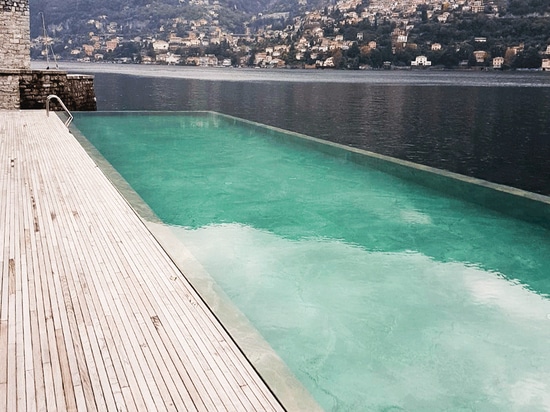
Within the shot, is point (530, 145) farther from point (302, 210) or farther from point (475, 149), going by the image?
point (302, 210)

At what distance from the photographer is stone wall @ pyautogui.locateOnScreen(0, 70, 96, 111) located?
669 inches

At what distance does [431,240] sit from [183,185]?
13.9 ft

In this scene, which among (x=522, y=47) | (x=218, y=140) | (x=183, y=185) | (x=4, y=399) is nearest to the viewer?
(x=4, y=399)

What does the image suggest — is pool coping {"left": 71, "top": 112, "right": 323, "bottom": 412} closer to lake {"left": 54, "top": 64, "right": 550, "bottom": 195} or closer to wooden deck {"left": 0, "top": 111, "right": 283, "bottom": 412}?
wooden deck {"left": 0, "top": 111, "right": 283, "bottom": 412}

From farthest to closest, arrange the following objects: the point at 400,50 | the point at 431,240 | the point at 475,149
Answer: the point at 400,50 < the point at 475,149 < the point at 431,240

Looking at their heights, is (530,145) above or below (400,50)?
below

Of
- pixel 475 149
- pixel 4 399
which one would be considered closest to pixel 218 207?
pixel 4 399

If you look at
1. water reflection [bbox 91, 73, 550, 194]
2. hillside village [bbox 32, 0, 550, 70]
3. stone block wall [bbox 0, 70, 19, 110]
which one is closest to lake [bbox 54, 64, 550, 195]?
water reflection [bbox 91, 73, 550, 194]

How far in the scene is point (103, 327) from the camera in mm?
2928

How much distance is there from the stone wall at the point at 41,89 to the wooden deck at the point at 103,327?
527 inches

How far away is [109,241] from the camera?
4418 mm

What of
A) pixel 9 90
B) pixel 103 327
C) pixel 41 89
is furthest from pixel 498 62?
pixel 103 327

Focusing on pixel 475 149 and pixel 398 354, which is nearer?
pixel 398 354

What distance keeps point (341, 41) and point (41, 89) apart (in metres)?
103
